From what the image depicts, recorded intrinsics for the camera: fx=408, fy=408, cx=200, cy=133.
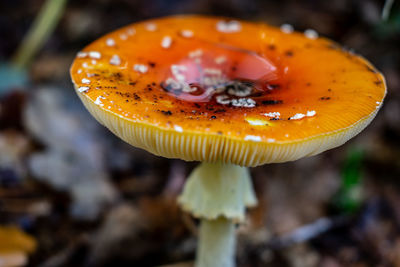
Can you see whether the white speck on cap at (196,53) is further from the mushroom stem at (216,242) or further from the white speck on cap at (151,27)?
the mushroom stem at (216,242)

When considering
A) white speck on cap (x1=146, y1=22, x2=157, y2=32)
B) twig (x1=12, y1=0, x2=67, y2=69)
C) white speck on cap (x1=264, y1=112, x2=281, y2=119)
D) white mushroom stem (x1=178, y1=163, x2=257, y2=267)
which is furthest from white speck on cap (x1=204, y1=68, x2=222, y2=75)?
twig (x1=12, y1=0, x2=67, y2=69)

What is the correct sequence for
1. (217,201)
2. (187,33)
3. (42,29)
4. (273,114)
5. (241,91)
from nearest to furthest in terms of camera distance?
1. (273,114)
2. (241,91)
3. (217,201)
4. (187,33)
5. (42,29)

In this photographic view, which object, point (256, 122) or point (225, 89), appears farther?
point (225, 89)

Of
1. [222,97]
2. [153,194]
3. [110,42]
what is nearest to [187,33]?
[110,42]

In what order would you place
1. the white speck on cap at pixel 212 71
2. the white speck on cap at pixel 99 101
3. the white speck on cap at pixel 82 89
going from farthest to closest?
the white speck on cap at pixel 212 71 < the white speck on cap at pixel 82 89 < the white speck on cap at pixel 99 101

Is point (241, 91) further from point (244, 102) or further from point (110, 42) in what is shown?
point (110, 42)

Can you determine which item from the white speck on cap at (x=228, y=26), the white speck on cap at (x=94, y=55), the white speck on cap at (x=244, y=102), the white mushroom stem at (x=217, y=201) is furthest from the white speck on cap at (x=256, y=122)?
the white speck on cap at (x=228, y=26)

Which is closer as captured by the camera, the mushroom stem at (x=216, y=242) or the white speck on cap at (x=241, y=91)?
the white speck on cap at (x=241, y=91)
